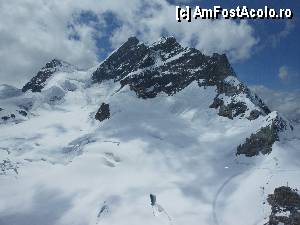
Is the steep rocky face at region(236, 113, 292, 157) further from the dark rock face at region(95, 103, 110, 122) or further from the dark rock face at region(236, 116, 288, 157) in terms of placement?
the dark rock face at region(95, 103, 110, 122)

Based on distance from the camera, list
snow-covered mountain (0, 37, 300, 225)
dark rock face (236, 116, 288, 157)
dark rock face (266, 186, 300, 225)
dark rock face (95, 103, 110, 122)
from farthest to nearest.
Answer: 1. dark rock face (95, 103, 110, 122)
2. dark rock face (236, 116, 288, 157)
3. snow-covered mountain (0, 37, 300, 225)
4. dark rock face (266, 186, 300, 225)

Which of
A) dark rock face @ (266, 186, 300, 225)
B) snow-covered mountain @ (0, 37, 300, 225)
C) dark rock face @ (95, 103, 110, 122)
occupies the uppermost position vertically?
dark rock face @ (95, 103, 110, 122)

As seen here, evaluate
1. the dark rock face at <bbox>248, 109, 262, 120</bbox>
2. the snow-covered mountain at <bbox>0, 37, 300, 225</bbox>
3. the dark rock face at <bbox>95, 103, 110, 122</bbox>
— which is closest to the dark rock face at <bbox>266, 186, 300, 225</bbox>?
the snow-covered mountain at <bbox>0, 37, 300, 225</bbox>

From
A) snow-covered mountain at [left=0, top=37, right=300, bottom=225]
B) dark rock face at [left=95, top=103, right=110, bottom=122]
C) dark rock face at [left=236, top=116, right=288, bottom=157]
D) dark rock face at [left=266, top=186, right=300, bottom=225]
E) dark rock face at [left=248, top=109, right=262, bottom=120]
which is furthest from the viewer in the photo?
dark rock face at [left=95, top=103, right=110, bottom=122]

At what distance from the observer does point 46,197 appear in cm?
13100

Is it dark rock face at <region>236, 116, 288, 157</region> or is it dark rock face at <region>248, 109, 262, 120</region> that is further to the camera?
dark rock face at <region>248, 109, 262, 120</region>

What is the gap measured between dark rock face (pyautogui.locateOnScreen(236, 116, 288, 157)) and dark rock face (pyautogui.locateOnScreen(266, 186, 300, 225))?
25147mm

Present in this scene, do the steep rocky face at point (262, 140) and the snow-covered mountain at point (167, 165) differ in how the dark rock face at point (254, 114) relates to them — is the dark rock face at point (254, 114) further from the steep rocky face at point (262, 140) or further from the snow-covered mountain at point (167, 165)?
the steep rocky face at point (262, 140)

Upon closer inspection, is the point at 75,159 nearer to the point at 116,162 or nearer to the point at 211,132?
the point at 116,162

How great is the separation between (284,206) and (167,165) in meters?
43.7

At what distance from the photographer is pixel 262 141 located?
139875mm

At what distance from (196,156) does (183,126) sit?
27.5 m

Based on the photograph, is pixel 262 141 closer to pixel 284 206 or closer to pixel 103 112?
pixel 284 206

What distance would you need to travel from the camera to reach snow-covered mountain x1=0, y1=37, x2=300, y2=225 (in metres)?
115
